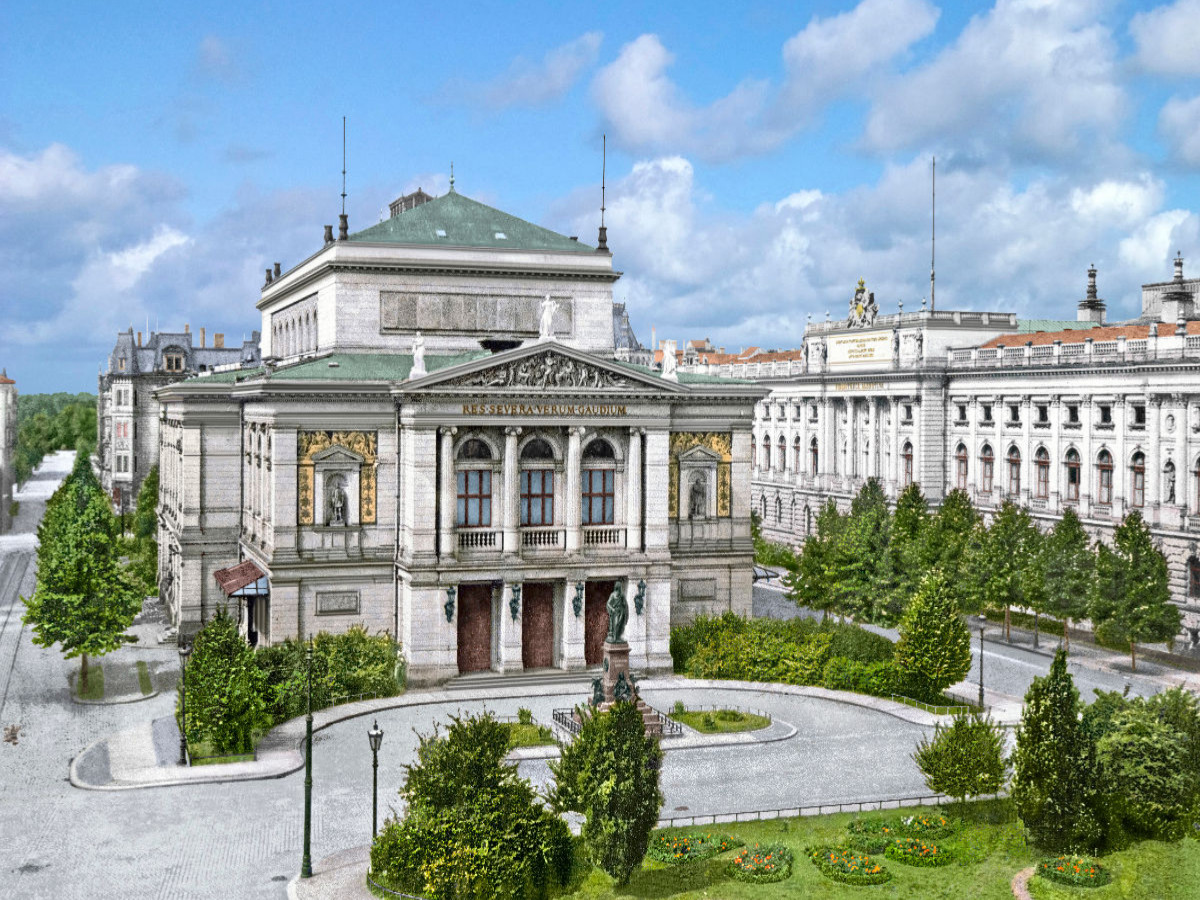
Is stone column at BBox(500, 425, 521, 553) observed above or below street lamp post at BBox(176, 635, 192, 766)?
above

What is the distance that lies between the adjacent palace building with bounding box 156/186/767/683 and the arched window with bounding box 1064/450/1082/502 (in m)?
30.8

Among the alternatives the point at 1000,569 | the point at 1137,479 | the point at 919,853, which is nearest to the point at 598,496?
the point at 1000,569

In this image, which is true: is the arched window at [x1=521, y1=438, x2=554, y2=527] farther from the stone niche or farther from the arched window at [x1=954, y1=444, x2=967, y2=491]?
the arched window at [x1=954, y1=444, x2=967, y2=491]

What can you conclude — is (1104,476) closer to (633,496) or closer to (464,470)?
(633,496)

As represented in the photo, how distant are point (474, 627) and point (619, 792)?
979 inches

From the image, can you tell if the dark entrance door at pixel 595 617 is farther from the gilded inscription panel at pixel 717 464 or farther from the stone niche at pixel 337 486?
the stone niche at pixel 337 486

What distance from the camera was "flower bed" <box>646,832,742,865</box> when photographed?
33.8 meters

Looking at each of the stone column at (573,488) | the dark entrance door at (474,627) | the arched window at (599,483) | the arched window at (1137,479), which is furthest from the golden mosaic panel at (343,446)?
the arched window at (1137,479)

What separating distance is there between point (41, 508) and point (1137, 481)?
114 metres

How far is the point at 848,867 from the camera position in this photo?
3300 cm

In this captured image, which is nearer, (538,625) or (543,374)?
(543,374)

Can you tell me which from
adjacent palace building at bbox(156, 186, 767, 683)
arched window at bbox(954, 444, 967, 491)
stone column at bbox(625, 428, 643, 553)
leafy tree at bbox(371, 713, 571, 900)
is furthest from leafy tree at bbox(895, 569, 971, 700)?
arched window at bbox(954, 444, 967, 491)

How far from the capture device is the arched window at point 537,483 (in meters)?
55.7

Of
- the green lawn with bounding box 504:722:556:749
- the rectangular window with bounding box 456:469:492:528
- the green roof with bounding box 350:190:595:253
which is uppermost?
the green roof with bounding box 350:190:595:253
